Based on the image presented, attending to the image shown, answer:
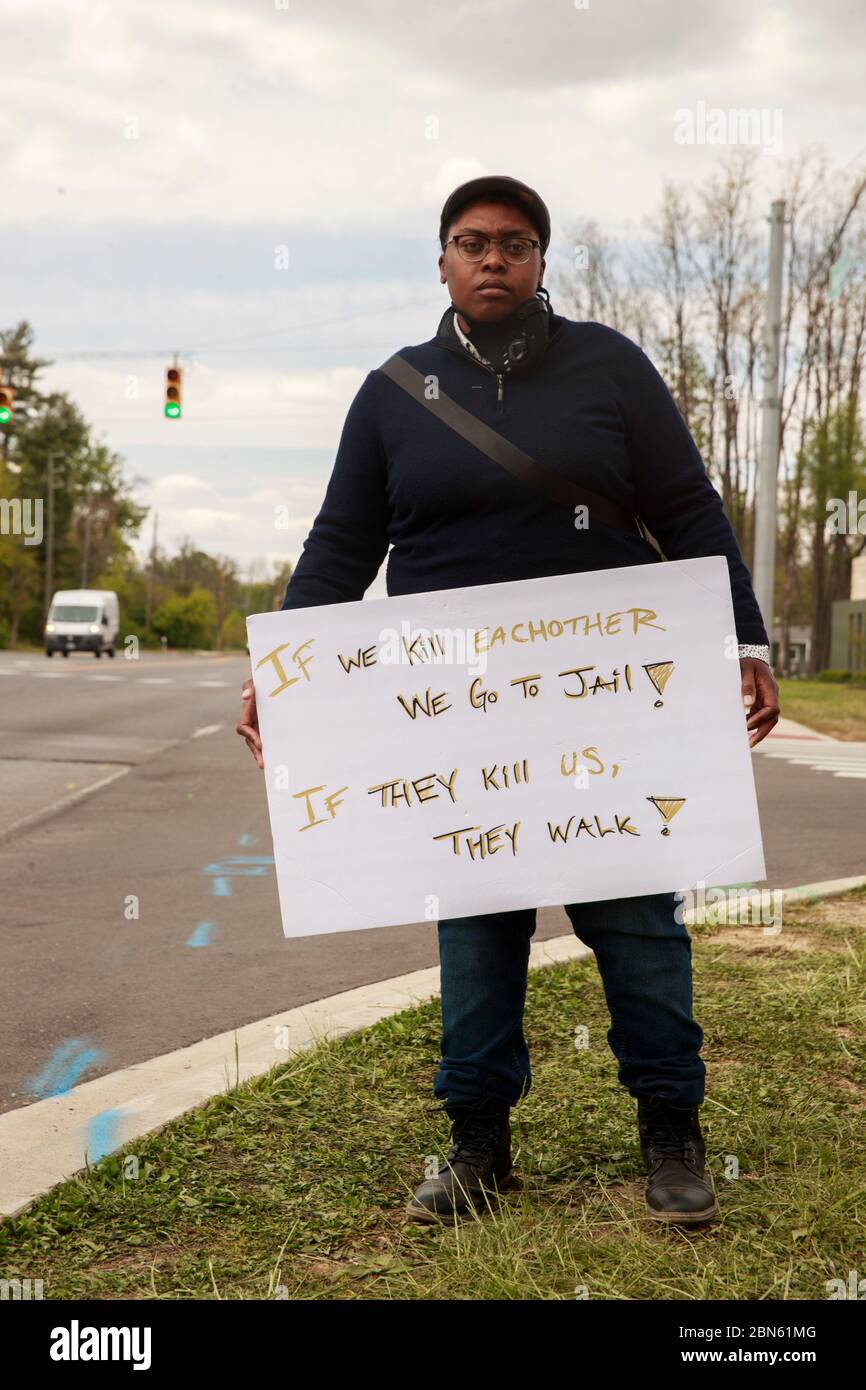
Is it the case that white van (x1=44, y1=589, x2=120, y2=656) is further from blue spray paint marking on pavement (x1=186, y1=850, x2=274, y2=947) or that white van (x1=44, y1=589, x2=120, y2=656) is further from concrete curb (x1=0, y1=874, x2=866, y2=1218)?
concrete curb (x1=0, y1=874, x2=866, y2=1218)

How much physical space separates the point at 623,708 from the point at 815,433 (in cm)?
3770

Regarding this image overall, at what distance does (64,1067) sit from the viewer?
171 inches

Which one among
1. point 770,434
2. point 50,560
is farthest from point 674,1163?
point 50,560

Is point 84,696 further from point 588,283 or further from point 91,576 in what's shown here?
point 91,576

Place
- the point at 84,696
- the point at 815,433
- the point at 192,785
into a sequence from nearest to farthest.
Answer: the point at 192,785 < the point at 84,696 < the point at 815,433

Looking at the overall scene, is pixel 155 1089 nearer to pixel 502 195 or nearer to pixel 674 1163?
pixel 674 1163

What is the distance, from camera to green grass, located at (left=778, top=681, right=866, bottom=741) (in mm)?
19156

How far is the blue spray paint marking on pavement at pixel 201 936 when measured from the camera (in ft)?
20.0

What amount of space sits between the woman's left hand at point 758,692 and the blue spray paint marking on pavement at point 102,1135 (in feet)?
5.75

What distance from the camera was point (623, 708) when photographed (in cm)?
312

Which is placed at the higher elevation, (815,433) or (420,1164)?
(815,433)

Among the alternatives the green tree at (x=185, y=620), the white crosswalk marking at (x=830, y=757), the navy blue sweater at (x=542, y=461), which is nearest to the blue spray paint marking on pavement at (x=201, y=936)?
the navy blue sweater at (x=542, y=461)

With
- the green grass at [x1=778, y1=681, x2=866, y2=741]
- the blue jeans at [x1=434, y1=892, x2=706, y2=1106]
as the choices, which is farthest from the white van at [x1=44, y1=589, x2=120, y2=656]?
the blue jeans at [x1=434, y1=892, x2=706, y2=1106]

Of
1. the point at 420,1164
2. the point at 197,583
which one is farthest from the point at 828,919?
the point at 197,583
